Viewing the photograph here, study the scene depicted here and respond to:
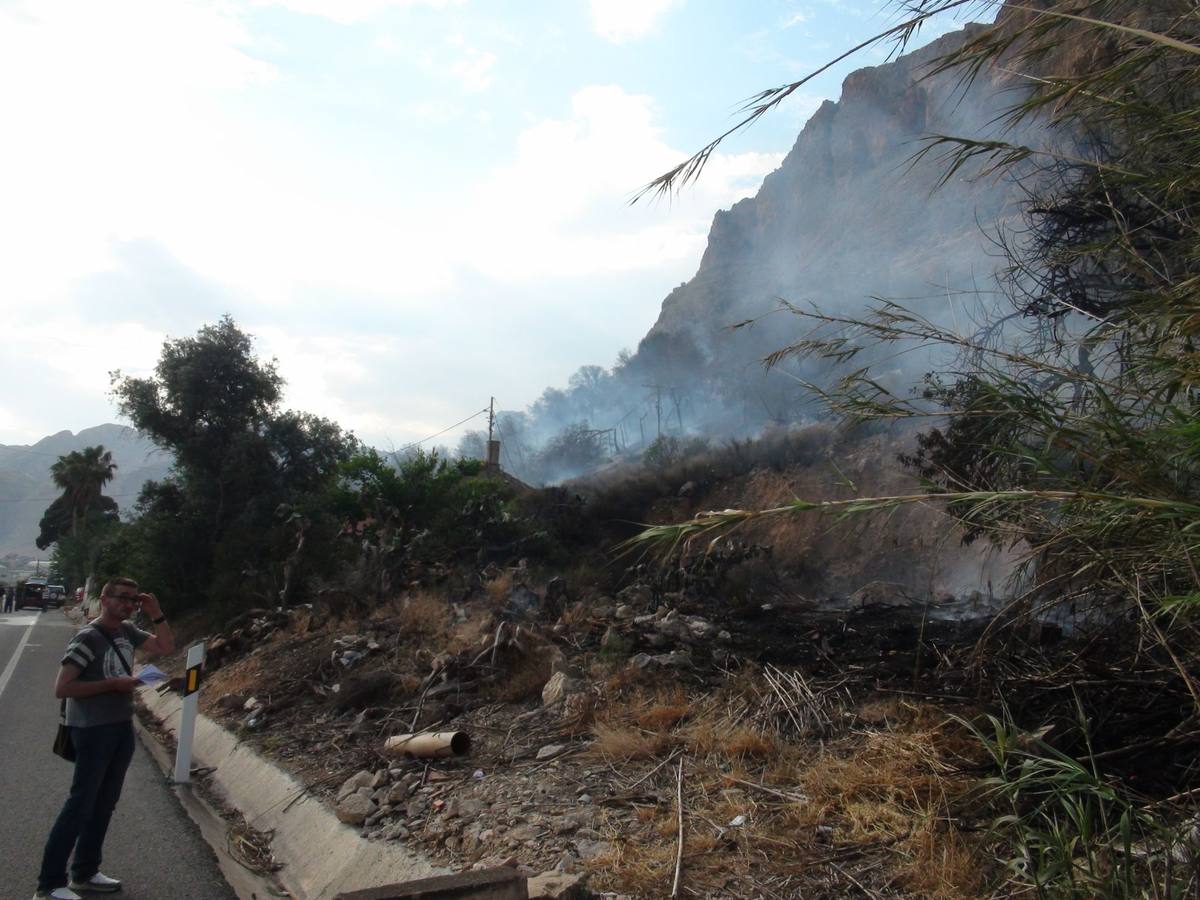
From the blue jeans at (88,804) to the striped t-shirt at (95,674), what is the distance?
0.05m

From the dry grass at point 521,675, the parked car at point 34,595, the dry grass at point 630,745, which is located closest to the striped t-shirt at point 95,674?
the dry grass at point 630,745

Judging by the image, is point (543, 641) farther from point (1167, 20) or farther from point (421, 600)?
point (1167, 20)

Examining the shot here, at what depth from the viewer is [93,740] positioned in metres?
5.13

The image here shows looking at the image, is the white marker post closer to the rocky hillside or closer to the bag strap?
the bag strap

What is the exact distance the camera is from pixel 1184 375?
9.44 ft

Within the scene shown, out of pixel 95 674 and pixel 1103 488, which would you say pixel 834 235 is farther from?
pixel 1103 488

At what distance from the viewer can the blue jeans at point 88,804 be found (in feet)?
15.8

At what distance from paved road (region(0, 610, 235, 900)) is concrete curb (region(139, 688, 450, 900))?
48 cm

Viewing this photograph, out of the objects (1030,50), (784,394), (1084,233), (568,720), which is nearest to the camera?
(1030,50)

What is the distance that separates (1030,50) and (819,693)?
4439mm

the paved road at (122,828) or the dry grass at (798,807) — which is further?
the paved road at (122,828)

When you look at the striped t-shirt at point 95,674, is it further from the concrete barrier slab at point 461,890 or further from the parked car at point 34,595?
the parked car at point 34,595

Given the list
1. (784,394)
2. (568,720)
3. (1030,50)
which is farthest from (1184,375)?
(784,394)

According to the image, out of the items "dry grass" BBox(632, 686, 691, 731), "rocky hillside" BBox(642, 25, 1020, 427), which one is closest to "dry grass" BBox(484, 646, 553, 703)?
"dry grass" BBox(632, 686, 691, 731)
